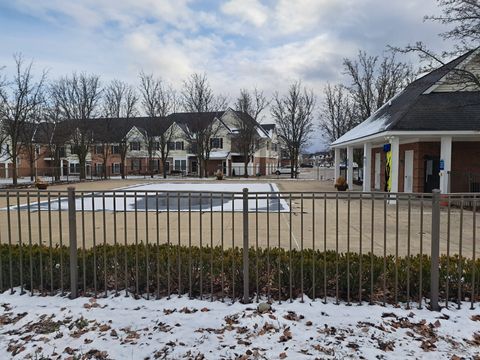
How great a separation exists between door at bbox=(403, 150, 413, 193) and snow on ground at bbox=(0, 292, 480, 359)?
48.1ft

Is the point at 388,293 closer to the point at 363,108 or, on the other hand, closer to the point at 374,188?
the point at 374,188

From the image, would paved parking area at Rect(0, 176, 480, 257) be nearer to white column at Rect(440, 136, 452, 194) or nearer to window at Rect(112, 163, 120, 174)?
white column at Rect(440, 136, 452, 194)

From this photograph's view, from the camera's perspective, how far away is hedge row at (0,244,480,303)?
13.9 feet

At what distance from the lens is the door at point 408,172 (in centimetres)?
1742

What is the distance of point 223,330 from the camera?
11.4ft

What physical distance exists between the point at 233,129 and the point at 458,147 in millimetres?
37564

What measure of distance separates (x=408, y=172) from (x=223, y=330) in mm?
16823

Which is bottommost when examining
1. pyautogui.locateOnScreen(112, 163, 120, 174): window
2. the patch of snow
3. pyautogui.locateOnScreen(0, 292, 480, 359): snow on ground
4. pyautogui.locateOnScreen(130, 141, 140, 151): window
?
pyautogui.locateOnScreen(0, 292, 480, 359): snow on ground

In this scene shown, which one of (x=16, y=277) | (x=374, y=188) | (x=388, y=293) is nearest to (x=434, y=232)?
(x=388, y=293)

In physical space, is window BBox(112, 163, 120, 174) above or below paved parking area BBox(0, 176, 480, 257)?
above

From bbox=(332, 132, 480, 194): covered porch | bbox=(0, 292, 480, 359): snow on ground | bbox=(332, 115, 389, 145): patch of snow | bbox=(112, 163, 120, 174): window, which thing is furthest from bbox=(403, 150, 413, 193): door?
bbox=(112, 163, 120, 174): window

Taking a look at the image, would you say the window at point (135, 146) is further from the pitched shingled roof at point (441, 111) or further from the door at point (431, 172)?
the door at point (431, 172)

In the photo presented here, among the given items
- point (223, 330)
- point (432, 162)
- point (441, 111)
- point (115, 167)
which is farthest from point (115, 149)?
point (223, 330)

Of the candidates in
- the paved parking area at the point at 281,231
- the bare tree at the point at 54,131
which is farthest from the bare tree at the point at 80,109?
the paved parking area at the point at 281,231
